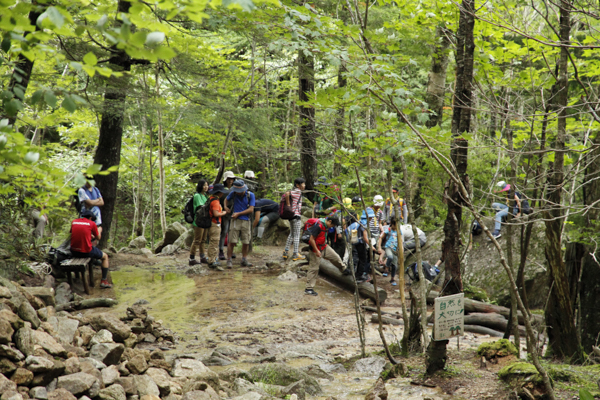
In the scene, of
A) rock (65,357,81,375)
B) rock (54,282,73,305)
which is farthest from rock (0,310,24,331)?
rock (54,282,73,305)

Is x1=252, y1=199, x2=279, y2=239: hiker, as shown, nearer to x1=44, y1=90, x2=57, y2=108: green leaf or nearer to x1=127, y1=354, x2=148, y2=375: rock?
x1=127, y1=354, x2=148, y2=375: rock

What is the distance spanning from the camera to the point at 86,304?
7.52 meters

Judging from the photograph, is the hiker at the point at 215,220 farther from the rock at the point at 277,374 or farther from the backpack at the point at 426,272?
the rock at the point at 277,374

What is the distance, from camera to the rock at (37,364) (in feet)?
12.0

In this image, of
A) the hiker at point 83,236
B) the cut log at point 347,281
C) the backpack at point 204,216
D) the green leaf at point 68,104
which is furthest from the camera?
the backpack at point 204,216

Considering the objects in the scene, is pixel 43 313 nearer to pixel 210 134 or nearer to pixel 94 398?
pixel 94 398

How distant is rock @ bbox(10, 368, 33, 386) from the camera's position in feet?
11.6

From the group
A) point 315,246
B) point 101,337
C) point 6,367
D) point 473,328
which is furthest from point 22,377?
point 473,328

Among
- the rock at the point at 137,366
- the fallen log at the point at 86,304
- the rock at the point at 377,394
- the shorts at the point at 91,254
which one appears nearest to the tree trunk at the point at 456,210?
the rock at the point at 377,394

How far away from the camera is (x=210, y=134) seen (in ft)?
53.6

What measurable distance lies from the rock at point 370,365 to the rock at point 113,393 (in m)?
2.86

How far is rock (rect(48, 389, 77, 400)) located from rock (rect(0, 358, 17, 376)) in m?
0.34

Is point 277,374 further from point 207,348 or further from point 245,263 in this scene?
point 245,263

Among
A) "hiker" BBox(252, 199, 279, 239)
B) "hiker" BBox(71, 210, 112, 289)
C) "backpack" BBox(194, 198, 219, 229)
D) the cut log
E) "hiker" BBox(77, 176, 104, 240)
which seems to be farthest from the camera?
"hiker" BBox(252, 199, 279, 239)
